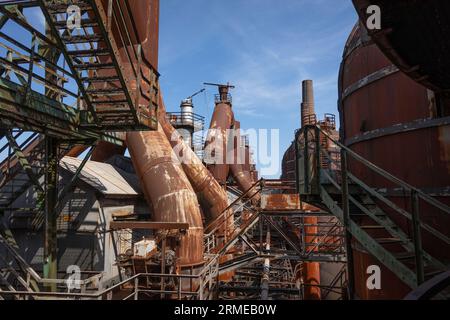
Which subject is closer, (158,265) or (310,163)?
(310,163)

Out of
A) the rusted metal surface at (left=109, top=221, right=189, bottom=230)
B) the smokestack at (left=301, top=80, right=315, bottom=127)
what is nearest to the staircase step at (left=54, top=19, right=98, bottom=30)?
the rusted metal surface at (left=109, top=221, right=189, bottom=230)

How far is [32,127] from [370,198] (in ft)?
25.3

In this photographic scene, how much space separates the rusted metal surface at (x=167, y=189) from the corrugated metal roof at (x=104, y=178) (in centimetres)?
188

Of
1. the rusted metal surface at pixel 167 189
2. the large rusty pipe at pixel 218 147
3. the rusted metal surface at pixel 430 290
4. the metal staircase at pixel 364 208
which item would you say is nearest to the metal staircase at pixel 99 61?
the rusted metal surface at pixel 167 189

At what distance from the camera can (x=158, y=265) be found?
402 inches

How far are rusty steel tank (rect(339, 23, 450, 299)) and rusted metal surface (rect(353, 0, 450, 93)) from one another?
37 centimetres

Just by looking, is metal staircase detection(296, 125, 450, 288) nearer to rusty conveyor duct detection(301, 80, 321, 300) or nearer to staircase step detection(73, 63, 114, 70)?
staircase step detection(73, 63, 114, 70)

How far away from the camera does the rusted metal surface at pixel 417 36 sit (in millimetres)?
3879

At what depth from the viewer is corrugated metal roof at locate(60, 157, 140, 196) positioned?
13094mm

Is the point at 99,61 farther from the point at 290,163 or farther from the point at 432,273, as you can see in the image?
the point at 290,163

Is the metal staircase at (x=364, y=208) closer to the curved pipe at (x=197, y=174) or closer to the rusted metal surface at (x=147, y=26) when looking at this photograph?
the rusted metal surface at (x=147, y=26)

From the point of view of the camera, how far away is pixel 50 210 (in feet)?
29.9
